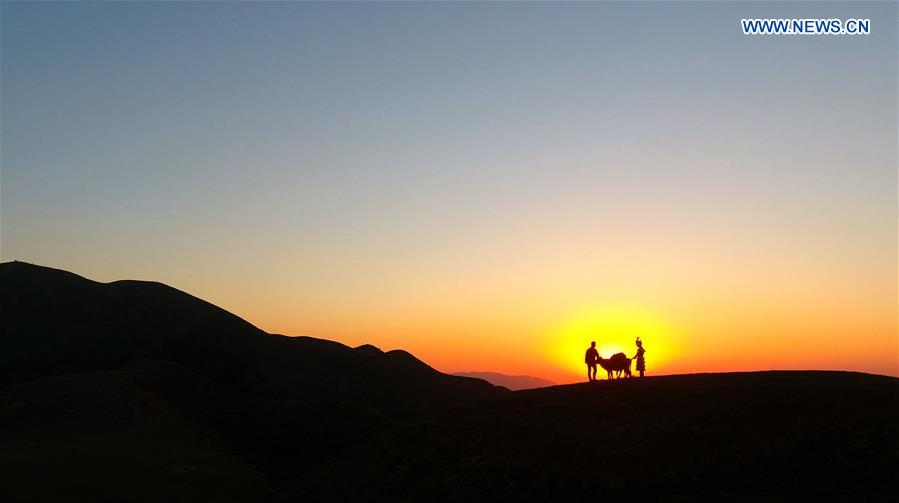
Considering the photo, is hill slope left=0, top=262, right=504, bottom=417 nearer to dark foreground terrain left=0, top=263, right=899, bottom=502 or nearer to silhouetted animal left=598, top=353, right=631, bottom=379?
dark foreground terrain left=0, top=263, right=899, bottom=502

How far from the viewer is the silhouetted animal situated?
1779 inches

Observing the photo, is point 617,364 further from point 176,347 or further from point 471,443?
point 176,347

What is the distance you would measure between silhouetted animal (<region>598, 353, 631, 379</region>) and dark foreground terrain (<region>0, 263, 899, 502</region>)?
197cm

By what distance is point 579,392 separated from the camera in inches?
1699

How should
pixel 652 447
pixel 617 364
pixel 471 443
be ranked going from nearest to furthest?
pixel 652 447, pixel 471 443, pixel 617 364

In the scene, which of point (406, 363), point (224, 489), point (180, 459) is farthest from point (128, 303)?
point (224, 489)

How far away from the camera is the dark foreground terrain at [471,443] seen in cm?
2931

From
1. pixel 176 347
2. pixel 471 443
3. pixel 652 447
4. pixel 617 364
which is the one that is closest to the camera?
pixel 652 447

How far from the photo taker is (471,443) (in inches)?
1563

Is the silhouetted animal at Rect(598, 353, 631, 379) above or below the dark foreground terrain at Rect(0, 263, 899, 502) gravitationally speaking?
above

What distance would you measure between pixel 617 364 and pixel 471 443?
10899 millimetres

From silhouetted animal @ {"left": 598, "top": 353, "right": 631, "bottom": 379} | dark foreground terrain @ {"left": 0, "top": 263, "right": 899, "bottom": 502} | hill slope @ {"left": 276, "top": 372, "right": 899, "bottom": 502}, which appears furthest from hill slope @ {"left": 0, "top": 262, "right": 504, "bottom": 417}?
silhouetted animal @ {"left": 598, "top": 353, "right": 631, "bottom": 379}

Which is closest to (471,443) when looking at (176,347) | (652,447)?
(652,447)

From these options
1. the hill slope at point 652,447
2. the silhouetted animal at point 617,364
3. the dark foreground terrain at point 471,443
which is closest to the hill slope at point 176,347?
the dark foreground terrain at point 471,443
